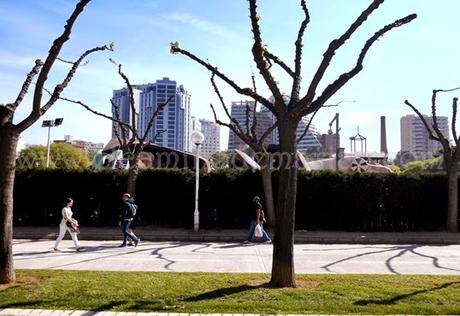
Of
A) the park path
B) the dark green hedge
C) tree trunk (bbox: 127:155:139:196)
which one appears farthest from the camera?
the dark green hedge

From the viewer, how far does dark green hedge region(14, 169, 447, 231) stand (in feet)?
71.8

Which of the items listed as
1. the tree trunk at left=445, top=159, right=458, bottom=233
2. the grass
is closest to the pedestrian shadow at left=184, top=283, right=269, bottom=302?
the grass

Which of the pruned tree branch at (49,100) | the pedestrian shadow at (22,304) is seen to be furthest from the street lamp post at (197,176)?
the pedestrian shadow at (22,304)

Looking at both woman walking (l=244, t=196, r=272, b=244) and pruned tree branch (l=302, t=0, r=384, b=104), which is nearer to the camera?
pruned tree branch (l=302, t=0, r=384, b=104)

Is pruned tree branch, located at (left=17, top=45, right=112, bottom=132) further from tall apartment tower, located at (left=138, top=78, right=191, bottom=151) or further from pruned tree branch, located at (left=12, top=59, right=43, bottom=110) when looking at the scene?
tall apartment tower, located at (left=138, top=78, right=191, bottom=151)

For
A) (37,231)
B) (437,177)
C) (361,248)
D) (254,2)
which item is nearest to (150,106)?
(37,231)

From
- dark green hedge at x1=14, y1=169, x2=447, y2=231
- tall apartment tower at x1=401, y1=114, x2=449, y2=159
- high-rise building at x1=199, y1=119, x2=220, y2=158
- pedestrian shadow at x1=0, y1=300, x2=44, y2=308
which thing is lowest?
pedestrian shadow at x1=0, y1=300, x2=44, y2=308

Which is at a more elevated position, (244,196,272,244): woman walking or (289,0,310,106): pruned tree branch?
(289,0,310,106): pruned tree branch

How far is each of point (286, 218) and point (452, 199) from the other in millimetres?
15243

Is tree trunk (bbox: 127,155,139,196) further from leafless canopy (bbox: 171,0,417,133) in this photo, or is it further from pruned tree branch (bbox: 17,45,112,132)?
leafless canopy (bbox: 171,0,417,133)

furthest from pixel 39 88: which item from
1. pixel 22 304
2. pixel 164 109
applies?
pixel 164 109

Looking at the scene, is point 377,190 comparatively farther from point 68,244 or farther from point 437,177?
point 68,244

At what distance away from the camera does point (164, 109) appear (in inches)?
1903

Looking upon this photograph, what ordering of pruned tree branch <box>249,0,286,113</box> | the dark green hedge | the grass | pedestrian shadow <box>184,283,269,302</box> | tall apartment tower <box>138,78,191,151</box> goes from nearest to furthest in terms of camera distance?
the grass → pedestrian shadow <box>184,283,269,302</box> → pruned tree branch <box>249,0,286,113</box> → the dark green hedge → tall apartment tower <box>138,78,191,151</box>
